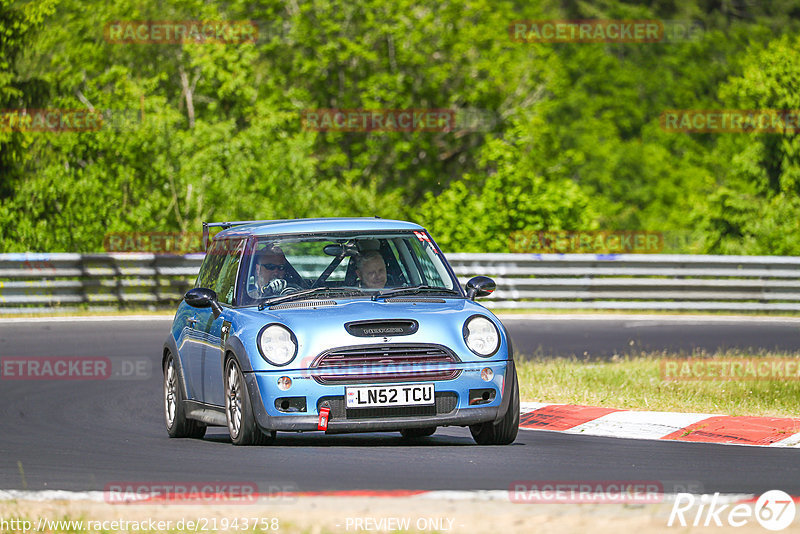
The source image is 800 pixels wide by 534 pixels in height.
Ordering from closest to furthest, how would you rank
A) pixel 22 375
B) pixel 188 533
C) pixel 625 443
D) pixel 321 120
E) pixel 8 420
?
1. pixel 188 533
2. pixel 625 443
3. pixel 8 420
4. pixel 22 375
5. pixel 321 120

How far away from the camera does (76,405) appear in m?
13.0

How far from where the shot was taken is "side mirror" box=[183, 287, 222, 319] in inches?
404

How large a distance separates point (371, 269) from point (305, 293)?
65 cm

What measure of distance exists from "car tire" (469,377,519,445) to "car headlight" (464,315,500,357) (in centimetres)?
32

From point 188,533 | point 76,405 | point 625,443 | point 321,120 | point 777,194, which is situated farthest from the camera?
point 321,120

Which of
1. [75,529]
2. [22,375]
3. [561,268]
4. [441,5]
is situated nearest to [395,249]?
[75,529]

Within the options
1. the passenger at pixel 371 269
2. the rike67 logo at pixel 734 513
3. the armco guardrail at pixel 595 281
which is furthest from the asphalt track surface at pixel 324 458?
the armco guardrail at pixel 595 281

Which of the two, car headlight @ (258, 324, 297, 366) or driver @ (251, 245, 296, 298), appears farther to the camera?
driver @ (251, 245, 296, 298)

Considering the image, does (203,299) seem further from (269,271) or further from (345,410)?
(345,410)

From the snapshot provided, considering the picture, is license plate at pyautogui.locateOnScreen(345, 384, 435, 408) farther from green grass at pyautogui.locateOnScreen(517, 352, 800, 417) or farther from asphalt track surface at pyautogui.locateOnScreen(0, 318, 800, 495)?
green grass at pyautogui.locateOnScreen(517, 352, 800, 417)

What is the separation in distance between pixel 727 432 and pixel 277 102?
30291mm

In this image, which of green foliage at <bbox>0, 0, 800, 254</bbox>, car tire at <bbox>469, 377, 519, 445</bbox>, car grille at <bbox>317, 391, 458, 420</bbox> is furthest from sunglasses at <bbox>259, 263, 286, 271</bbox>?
green foliage at <bbox>0, 0, 800, 254</bbox>

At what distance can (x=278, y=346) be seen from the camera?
9.20 m

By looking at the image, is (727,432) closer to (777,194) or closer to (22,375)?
(22,375)
